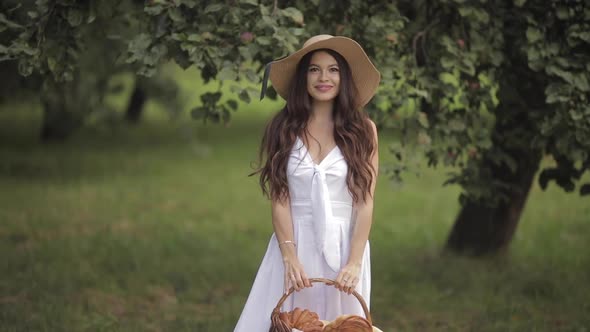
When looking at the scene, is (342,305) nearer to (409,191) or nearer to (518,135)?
(518,135)

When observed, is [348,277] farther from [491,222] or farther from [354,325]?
[491,222]

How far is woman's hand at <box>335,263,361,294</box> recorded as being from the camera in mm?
3045

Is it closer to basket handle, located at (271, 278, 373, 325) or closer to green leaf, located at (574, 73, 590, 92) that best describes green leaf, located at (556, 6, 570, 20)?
green leaf, located at (574, 73, 590, 92)

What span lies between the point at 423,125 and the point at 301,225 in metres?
1.36

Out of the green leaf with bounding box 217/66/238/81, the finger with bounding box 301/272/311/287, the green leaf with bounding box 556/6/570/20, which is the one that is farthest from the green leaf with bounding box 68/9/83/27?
the green leaf with bounding box 556/6/570/20

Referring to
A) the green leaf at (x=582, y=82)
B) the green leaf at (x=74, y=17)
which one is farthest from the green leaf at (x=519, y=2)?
the green leaf at (x=74, y=17)

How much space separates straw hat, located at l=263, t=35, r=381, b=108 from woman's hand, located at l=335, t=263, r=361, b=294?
0.75 metres

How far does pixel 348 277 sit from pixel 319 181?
0.43m

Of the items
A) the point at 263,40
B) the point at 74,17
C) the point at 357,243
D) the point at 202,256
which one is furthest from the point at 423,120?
the point at 202,256

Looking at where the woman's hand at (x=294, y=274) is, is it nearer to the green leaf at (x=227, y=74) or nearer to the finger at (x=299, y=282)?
the finger at (x=299, y=282)

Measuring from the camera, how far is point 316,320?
9.72 feet

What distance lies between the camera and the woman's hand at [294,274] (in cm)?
307

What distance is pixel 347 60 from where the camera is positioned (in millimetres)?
3266

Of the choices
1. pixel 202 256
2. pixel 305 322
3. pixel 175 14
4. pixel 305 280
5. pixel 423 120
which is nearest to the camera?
pixel 305 322
